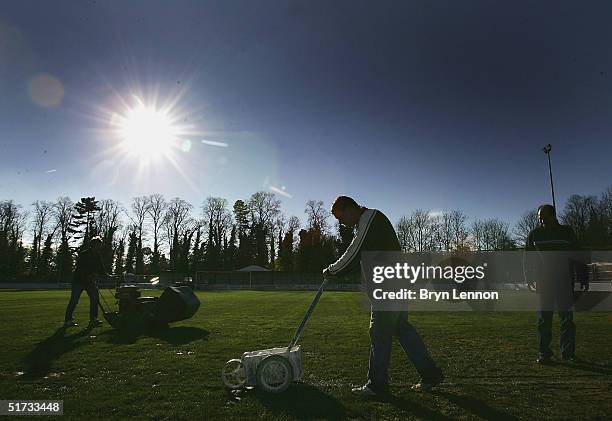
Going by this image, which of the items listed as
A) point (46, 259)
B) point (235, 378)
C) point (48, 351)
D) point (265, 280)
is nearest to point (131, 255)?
point (46, 259)

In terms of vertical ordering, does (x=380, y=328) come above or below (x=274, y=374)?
above

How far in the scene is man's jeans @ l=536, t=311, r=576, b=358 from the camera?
544 cm

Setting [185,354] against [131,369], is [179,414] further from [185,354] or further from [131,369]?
[185,354]

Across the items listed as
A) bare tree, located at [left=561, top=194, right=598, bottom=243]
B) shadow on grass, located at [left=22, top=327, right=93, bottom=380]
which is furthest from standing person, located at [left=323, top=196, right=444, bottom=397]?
bare tree, located at [left=561, top=194, right=598, bottom=243]

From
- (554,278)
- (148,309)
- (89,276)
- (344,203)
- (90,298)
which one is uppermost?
(344,203)

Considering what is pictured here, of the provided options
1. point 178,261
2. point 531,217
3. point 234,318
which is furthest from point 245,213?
point 234,318

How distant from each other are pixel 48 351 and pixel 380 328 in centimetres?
535

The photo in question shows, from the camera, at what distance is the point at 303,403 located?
3787 mm

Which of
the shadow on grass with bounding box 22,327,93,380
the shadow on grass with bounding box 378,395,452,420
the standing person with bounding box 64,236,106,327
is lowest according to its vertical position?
the shadow on grass with bounding box 378,395,452,420

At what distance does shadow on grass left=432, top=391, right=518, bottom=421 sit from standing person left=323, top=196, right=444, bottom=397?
0.20 m

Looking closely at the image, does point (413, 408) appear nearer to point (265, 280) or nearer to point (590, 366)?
point (590, 366)

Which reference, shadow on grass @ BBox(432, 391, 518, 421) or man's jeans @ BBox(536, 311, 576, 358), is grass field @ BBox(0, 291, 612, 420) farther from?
man's jeans @ BBox(536, 311, 576, 358)

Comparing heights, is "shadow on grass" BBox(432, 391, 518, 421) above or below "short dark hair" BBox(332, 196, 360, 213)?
below

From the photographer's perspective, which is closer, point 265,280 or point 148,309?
point 148,309
